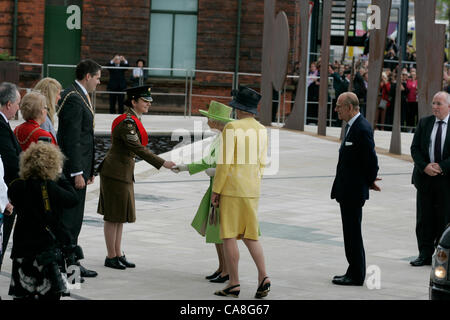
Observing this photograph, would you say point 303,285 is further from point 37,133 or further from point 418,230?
point 37,133

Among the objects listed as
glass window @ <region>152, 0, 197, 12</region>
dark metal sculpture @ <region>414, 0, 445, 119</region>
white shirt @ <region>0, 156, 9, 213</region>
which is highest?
glass window @ <region>152, 0, 197, 12</region>

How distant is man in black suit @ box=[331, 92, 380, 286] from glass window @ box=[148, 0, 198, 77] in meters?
22.0

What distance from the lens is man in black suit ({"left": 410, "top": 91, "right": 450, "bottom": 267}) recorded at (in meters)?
9.40

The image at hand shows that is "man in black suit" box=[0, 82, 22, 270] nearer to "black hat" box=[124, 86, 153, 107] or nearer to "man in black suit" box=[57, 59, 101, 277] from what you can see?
"man in black suit" box=[57, 59, 101, 277]

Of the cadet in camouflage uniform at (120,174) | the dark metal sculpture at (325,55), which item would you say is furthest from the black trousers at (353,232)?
the dark metal sculpture at (325,55)

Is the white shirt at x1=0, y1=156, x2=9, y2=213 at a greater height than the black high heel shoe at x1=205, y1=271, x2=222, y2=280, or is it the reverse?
the white shirt at x1=0, y1=156, x2=9, y2=213

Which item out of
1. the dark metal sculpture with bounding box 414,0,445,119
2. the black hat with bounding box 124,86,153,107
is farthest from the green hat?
the dark metal sculpture with bounding box 414,0,445,119

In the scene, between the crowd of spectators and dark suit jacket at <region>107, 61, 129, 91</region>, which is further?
dark suit jacket at <region>107, 61, 129, 91</region>

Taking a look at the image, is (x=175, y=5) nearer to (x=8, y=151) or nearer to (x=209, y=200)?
(x=209, y=200)

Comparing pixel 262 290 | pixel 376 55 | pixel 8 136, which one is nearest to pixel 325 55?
pixel 376 55

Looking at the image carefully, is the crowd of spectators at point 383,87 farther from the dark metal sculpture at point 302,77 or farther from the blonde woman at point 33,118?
the blonde woman at point 33,118

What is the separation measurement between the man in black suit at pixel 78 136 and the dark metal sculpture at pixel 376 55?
1181cm

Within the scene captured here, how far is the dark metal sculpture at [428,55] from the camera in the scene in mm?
17828

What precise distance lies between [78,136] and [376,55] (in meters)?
12.6
